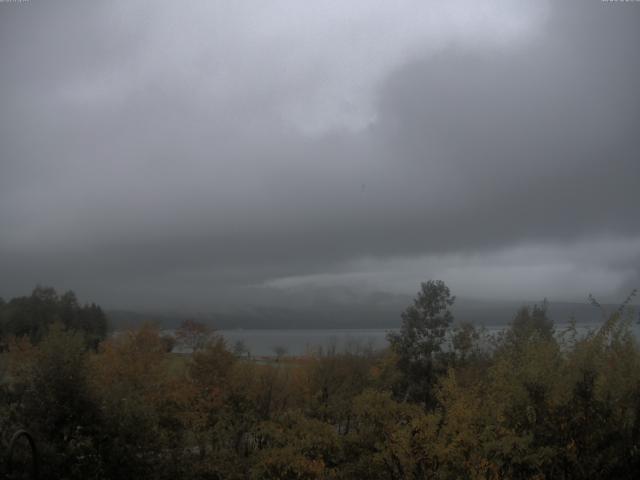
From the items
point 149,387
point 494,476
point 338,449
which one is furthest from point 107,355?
point 494,476

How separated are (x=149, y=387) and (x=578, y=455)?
68.7 ft

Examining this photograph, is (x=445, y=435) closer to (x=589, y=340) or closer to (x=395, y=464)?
(x=395, y=464)

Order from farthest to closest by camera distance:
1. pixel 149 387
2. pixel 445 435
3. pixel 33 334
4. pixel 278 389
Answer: pixel 33 334
pixel 278 389
pixel 149 387
pixel 445 435

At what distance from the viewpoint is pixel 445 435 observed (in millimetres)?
17156

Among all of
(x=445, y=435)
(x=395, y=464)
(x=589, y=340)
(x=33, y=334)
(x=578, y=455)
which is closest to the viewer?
(x=578, y=455)

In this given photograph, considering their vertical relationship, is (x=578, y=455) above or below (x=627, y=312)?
below

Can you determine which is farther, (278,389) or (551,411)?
(278,389)

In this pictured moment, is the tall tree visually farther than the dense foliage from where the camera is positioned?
Yes

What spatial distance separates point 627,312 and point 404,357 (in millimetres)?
28925

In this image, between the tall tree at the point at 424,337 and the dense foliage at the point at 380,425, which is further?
the tall tree at the point at 424,337

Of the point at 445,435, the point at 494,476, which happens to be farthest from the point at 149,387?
the point at 494,476

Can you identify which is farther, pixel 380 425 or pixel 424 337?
pixel 424 337

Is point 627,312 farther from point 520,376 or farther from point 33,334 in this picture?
point 33,334

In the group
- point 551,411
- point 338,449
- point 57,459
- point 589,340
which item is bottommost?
point 338,449
